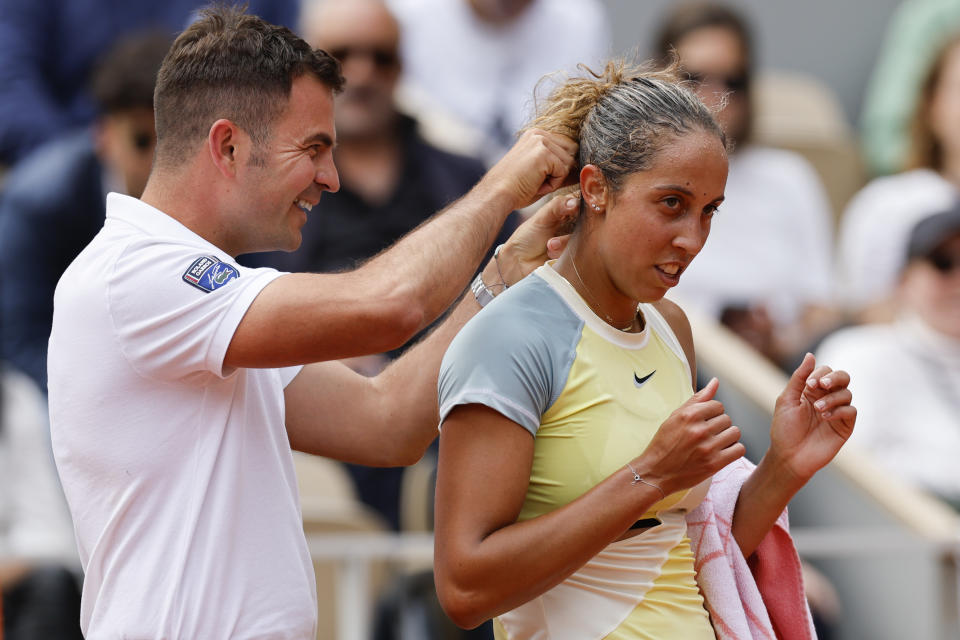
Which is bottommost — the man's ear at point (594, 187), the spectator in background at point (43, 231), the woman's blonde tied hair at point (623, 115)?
the spectator in background at point (43, 231)

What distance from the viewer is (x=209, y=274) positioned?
2.26m

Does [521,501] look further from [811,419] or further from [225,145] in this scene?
[225,145]

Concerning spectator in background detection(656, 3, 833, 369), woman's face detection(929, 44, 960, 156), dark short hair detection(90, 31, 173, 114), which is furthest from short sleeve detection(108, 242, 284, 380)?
woman's face detection(929, 44, 960, 156)

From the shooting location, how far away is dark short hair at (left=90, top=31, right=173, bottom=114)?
4395mm

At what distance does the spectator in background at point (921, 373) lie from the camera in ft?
16.5

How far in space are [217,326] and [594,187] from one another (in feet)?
2.13

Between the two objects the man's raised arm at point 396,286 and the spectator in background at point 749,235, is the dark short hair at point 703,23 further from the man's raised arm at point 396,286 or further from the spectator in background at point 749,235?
the man's raised arm at point 396,286

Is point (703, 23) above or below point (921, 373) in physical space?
above

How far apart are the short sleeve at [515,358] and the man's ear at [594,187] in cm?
16

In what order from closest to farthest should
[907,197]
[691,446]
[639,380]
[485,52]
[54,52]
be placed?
[691,446], [639,380], [54,52], [907,197], [485,52]

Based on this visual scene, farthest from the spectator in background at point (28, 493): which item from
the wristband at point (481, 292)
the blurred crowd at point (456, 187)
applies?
the wristband at point (481, 292)

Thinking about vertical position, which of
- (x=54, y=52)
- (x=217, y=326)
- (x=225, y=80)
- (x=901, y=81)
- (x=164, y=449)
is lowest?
(x=54, y=52)

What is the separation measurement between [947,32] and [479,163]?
9.27 ft

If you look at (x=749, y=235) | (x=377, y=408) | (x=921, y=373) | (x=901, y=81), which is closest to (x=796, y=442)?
(x=377, y=408)
